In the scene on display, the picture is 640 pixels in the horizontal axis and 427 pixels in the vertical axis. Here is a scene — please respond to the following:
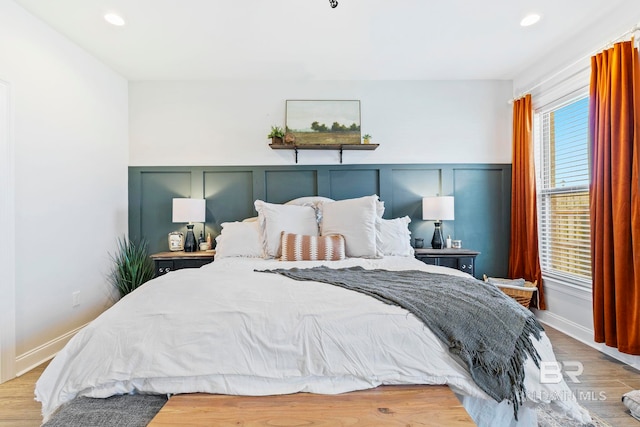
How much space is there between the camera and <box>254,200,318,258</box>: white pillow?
2.59 metres

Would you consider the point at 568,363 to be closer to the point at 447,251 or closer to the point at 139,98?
the point at 447,251

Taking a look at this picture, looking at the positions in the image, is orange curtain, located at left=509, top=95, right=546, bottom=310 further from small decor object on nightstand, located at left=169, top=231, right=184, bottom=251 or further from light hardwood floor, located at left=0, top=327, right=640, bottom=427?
small decor object on nightstand, located at left=169, top=231, right=184, bottom=251

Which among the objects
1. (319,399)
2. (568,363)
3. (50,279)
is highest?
(50,279)

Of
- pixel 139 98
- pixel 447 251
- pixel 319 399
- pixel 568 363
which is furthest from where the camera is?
pixel 139 98

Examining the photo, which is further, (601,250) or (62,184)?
(62,184)

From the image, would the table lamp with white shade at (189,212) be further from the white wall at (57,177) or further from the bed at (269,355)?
the bed at (269,355)

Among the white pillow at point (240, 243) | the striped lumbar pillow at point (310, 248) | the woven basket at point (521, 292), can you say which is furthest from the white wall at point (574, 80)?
the white pillow at point (240, 243)

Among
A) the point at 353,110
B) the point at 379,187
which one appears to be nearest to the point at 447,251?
the point at 379,187

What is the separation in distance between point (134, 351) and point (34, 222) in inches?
78.2

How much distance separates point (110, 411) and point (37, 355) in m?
1.92

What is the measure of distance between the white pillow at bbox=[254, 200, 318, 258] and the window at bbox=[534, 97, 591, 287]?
2.45 meters

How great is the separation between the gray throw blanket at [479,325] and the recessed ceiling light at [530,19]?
2.25 m

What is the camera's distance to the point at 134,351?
115cm

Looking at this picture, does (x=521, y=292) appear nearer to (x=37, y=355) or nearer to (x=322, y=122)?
(x=322, y=122)
